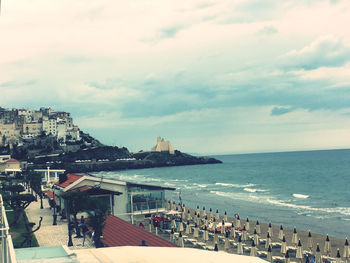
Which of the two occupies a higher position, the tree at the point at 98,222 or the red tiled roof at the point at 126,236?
the tree at the point at 98,222

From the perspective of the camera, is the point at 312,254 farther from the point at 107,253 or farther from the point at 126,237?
the point at 107,253

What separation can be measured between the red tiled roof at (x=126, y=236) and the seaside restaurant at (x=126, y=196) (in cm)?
480

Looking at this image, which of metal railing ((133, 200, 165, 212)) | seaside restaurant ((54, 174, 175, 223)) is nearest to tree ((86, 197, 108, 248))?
seaside restaurant ((54, 174, 175, 223))

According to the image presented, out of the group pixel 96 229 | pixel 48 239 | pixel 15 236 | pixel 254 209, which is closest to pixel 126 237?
pixel 96 229

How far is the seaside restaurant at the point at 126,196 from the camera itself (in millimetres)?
30719

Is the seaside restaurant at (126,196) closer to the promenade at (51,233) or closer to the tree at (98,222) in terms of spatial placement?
the promenade at (51,233)

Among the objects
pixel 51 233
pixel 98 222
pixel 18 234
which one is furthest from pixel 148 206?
pixel 98 222

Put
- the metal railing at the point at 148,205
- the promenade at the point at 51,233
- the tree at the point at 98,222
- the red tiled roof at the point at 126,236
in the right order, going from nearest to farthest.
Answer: the red tiled roof at the point at 126,236, the tree at the point at 98,222, the promenade at the point at 51,233, the metal railing at the point at 148,205

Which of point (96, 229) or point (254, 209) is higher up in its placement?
point (96, 229)

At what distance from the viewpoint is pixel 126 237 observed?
2188 centimetres

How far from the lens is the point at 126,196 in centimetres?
3161

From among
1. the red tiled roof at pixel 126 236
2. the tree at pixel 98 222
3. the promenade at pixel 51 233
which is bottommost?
the promenade at pixel 51 233

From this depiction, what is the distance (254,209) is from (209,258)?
42250 mm

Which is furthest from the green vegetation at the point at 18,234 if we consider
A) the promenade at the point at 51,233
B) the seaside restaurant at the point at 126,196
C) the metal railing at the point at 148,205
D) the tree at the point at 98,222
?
the metal railing at the point at 148,205
